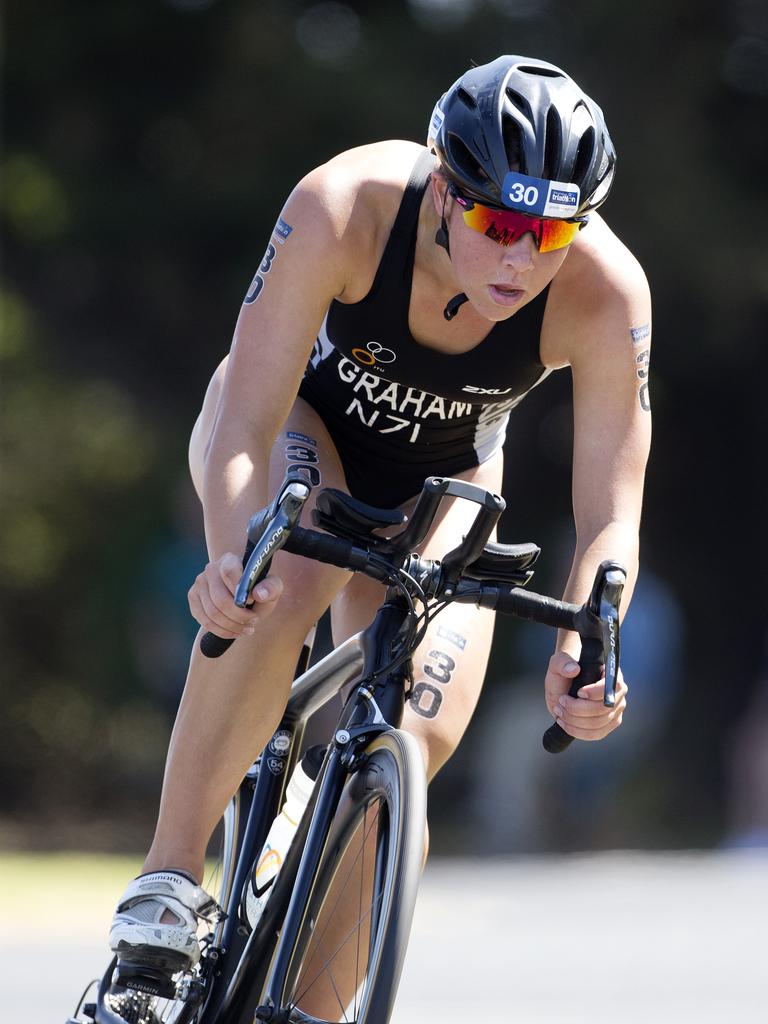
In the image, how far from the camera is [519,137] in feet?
10.8

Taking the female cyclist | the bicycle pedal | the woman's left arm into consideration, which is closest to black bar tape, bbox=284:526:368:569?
the female cyclist

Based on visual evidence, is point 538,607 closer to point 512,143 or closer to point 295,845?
point 295,845

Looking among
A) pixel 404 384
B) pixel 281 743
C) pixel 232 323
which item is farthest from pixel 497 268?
pixel 232 323

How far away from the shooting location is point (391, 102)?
11.5 m

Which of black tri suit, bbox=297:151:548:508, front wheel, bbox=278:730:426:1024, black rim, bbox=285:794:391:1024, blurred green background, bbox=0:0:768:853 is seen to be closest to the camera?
front wheel, bbox=278:730:426:1024

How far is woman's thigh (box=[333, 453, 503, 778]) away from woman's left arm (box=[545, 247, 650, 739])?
30cm

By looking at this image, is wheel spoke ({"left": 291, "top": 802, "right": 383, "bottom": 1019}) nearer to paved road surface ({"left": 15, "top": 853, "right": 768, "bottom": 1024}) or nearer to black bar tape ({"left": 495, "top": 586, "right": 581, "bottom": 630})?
black bar tape ({"left": 495, "top": 586, "right": 581, "bottom": 630})

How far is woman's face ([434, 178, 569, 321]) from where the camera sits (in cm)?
326

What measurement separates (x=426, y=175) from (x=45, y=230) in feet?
29.0

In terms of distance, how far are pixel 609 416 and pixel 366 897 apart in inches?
43.9

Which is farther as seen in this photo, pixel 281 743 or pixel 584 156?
pixel 281 743

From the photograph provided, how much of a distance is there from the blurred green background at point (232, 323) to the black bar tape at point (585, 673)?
796 cm

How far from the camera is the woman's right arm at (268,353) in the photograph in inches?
132

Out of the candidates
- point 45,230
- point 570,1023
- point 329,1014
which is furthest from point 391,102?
point 329,1014
